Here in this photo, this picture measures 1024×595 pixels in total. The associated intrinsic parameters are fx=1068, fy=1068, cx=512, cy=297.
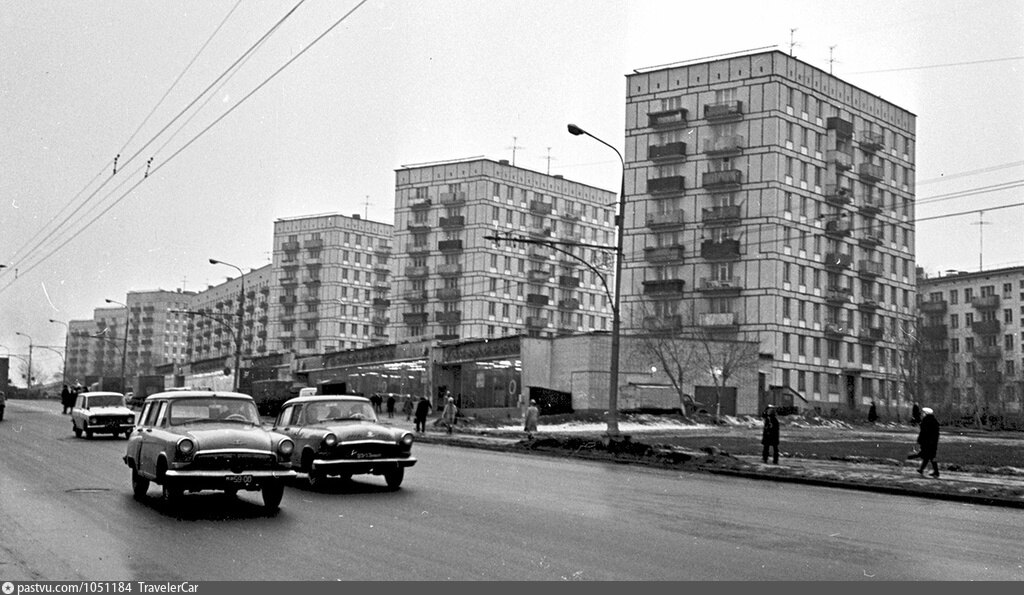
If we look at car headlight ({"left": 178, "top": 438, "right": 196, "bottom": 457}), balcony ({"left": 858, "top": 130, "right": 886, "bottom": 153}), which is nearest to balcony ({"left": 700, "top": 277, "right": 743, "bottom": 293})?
balcony ({"left": 858, "top": 130, "right": 886, "bottom": 153})

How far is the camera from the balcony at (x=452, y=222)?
4097 inches

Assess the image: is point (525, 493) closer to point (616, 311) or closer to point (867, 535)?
point (867, 535)

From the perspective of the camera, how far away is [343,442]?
16.7 meters

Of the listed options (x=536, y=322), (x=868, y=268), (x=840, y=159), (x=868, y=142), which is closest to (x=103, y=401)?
(x=840, y=159)

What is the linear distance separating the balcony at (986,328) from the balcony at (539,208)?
155ft

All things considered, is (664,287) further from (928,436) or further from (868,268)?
(928,436)

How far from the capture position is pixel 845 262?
82.4 metres

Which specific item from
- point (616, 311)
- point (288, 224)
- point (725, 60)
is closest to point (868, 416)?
point (725, 60)

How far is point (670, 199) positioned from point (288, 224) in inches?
2530

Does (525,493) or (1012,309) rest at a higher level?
(1012,309)

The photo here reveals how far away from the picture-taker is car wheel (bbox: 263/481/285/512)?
43.9ft

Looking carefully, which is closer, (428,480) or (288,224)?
(428,480)

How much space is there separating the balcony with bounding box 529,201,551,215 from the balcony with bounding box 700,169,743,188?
29.4 m

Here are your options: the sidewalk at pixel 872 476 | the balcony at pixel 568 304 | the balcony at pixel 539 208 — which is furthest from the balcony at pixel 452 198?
the sidewalk at pixel 872 476
